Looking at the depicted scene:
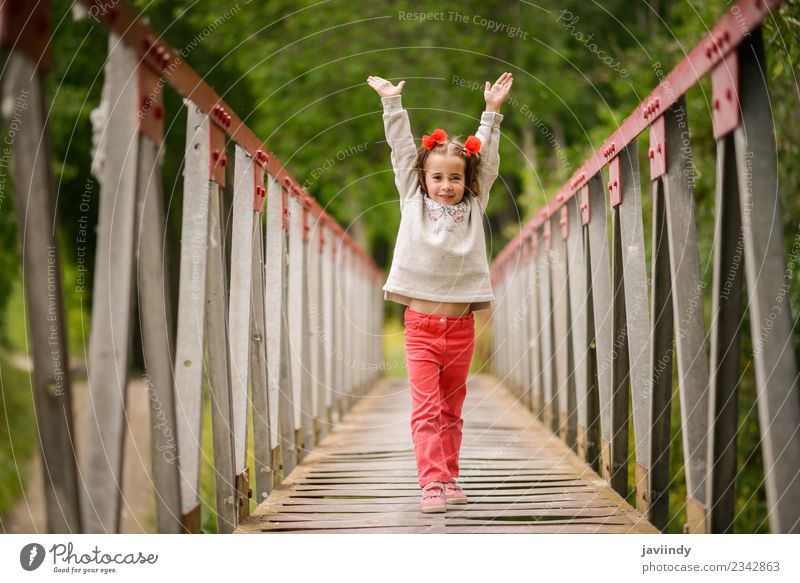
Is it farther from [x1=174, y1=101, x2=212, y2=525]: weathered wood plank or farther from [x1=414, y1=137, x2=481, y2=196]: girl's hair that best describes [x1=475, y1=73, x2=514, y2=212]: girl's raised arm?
[x1=174, y1=101, x2=212, y2=525]: weathered wood plank

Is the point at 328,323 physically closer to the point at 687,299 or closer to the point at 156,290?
the point at 687,299

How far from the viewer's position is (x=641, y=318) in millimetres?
2572

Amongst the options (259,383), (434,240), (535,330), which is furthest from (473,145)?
(535,330)

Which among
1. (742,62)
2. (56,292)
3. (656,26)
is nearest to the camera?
(56,292)

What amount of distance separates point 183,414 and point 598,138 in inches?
249

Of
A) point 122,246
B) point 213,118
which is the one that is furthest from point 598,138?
point 122,246

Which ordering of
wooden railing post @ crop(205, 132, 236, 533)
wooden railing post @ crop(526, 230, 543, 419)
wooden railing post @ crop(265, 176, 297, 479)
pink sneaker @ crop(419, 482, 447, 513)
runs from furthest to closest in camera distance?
wooden railing post @ crop(526, 230, 543, 419) → wooden railing post @ crop(265, 176, 297, 479) → pink sneaker @ crop(419, 482, 447, 513) → wooden railing post @ crop(205, 132, 236, 533)

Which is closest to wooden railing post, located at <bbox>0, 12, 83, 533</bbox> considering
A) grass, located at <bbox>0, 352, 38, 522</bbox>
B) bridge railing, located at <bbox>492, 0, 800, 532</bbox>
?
bridge railing, located at <bbox>492, 0, 800, 532</bbox>

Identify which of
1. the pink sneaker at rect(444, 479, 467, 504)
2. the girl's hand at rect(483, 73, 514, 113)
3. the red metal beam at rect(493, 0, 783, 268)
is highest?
the girl's hand at rect(483, 73, 514, 113)

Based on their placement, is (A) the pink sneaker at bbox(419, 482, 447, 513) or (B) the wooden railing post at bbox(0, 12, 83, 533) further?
(A) the pink sneaker at bbox(419, 482, 447, 513)

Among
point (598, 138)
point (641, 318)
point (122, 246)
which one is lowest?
point (641, 318)

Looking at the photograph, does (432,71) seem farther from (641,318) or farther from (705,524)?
(705,524)

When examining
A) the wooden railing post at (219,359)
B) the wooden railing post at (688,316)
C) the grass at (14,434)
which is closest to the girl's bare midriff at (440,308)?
the wooden railing post at (219,359)

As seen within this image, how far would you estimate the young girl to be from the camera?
9.34 ft
